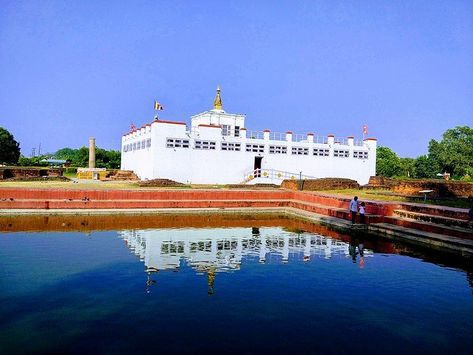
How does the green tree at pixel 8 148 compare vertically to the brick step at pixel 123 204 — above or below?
above

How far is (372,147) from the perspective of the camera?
41812 mm

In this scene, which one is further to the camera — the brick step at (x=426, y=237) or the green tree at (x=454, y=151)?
the green tree at (x=454, y=151)

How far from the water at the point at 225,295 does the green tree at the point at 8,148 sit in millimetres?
51417

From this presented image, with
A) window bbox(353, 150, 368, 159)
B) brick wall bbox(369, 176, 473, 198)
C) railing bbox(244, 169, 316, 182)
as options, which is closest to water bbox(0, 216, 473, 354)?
brick wall bbox(369, 176, 473, 198)

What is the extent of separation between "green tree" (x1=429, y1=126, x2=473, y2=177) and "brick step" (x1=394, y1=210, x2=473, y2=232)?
57.6 meters

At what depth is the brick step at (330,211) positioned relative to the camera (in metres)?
18.1

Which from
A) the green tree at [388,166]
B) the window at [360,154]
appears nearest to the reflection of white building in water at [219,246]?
the window at [360,154]

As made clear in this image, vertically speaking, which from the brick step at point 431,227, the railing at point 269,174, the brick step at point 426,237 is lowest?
the brick step at point 426,237

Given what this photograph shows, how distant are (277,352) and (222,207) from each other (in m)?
17.4

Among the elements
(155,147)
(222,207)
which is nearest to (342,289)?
(222,207)

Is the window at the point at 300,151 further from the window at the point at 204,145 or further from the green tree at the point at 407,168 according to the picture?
the green tree at the point at 407,168

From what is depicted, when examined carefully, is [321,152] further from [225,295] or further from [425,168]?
[425,168]

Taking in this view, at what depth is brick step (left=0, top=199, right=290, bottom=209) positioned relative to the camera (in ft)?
65.7

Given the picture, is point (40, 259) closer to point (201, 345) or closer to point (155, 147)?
point (201, 345)
